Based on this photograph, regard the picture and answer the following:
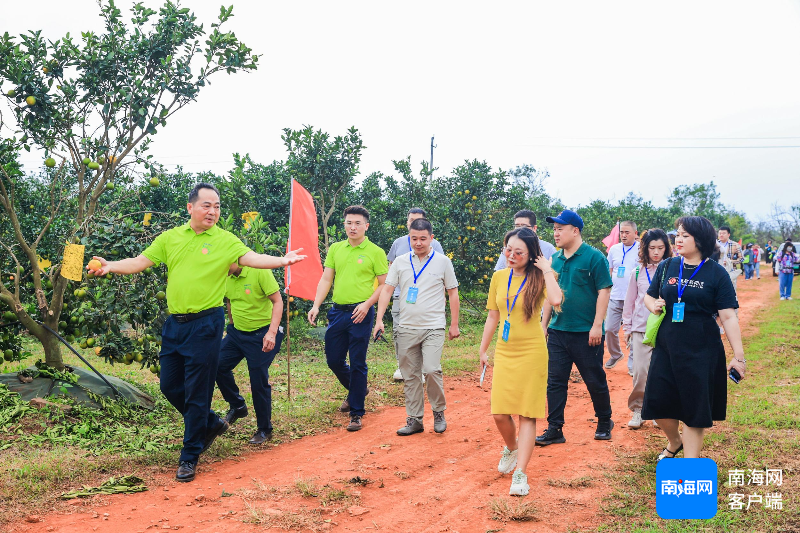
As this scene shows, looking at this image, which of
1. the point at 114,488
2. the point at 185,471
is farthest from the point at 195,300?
the point at 114,488

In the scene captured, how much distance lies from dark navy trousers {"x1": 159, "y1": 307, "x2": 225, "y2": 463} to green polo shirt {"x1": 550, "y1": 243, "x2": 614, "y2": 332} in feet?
9.21

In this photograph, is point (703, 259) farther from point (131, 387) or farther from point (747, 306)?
point (747, 306)

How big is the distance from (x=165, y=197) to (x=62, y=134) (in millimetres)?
7786

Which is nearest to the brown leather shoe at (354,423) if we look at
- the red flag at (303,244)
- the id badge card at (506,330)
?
the red flag at (303,244)

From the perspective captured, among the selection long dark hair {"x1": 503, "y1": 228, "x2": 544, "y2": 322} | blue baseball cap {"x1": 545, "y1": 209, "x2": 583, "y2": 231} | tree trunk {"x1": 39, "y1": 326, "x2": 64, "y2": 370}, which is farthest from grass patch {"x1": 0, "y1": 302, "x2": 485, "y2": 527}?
blue baseball cap {"x1": 545, "y1": 209, "x2": 583, "y2": 231}

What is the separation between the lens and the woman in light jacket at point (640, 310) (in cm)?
566

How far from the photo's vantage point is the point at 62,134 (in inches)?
240

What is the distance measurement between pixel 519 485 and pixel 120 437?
3.35 metres

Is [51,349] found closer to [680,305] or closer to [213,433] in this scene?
[213,433]

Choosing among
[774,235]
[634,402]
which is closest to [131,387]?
[634,402]

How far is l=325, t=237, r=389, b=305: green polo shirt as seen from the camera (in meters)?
6.01

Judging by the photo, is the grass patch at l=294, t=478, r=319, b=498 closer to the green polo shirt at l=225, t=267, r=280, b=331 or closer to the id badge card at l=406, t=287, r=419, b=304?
the green polo shirt at l=225, t=267, r=280, b=331

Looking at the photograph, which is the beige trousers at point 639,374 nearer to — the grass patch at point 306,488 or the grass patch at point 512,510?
the grass patch at point 512,510

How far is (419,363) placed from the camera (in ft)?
19.1
